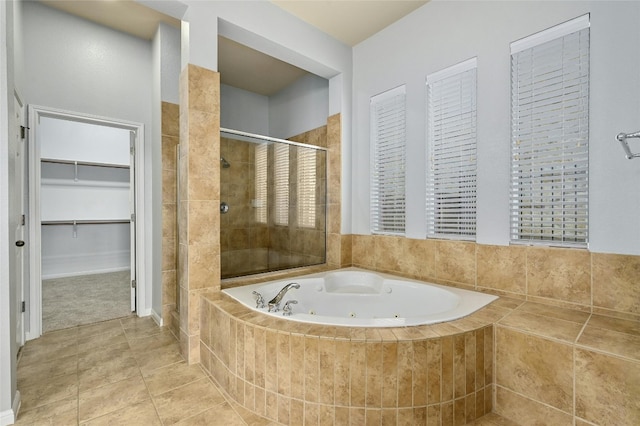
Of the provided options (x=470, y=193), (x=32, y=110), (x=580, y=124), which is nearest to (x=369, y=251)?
(x=470, y=193)

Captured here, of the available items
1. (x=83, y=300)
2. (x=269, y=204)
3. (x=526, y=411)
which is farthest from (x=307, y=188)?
(x=83, y=300)

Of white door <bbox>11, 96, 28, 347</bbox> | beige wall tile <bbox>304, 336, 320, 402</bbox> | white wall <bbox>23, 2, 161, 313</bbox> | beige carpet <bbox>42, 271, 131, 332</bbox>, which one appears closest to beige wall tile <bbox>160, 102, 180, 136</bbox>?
white wall <bbox>23, 2, 161, 313</bbox>

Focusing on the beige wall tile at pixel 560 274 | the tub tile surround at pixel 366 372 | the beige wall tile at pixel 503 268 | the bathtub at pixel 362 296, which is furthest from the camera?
the bathtub at pixel 362 296

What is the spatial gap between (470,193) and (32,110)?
3.60 metres

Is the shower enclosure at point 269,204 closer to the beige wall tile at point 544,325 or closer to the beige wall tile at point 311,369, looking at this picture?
the beige wall tile at point 311,369

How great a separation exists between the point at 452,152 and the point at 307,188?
145cm

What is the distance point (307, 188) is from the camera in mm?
3053

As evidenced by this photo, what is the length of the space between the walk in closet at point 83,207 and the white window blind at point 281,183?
2452 millimetres

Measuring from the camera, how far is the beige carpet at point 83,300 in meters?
2.77

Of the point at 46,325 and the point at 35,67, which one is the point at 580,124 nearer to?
the point at 35,67

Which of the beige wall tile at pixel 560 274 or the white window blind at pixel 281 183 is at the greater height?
the white window blind at pixel 281 183

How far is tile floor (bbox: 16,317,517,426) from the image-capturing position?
145 centimetres

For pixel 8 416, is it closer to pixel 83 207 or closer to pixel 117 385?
pixel 117 385

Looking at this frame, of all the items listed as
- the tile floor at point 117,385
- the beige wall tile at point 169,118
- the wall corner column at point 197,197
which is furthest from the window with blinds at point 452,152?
the beige wall tile at point 169,118
